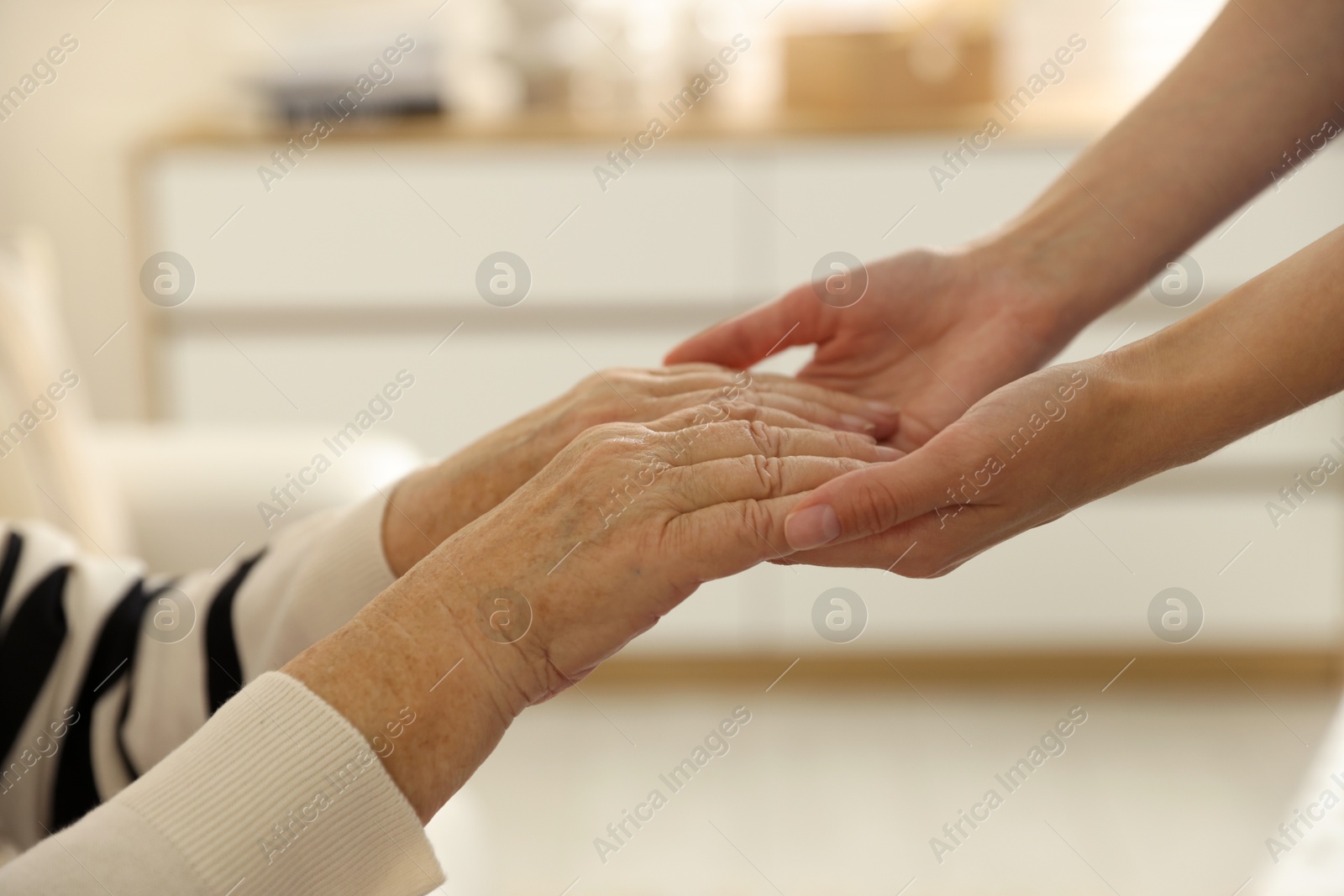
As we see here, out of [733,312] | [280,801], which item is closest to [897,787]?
[733,312]

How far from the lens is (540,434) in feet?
2.96

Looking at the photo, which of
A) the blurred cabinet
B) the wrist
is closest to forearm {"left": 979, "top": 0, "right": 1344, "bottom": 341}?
the wrist

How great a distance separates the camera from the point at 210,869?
0.60 metres

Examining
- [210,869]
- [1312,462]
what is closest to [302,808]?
[210,869]

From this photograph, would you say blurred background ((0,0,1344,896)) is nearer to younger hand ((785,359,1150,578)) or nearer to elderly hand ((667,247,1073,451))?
elderly hand ((667,247,1073,451))

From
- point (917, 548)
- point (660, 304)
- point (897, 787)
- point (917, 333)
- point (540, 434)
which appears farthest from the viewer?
point (660, 304)

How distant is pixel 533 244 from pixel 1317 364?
175cm

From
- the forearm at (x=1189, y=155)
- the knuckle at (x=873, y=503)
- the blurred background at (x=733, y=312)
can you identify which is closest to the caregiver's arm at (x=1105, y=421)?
the knuckle at (x=873, y=503)

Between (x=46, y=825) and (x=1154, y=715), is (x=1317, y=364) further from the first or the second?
(x=1154, y=715)

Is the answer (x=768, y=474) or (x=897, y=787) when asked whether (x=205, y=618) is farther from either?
(x=897, y=787)

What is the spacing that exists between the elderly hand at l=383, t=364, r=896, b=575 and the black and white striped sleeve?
27mm

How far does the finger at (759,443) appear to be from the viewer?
763 millimetres

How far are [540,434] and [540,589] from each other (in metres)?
0.24

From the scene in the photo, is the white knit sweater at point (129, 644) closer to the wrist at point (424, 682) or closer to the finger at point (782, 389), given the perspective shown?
the wrist at point (424, 682)
